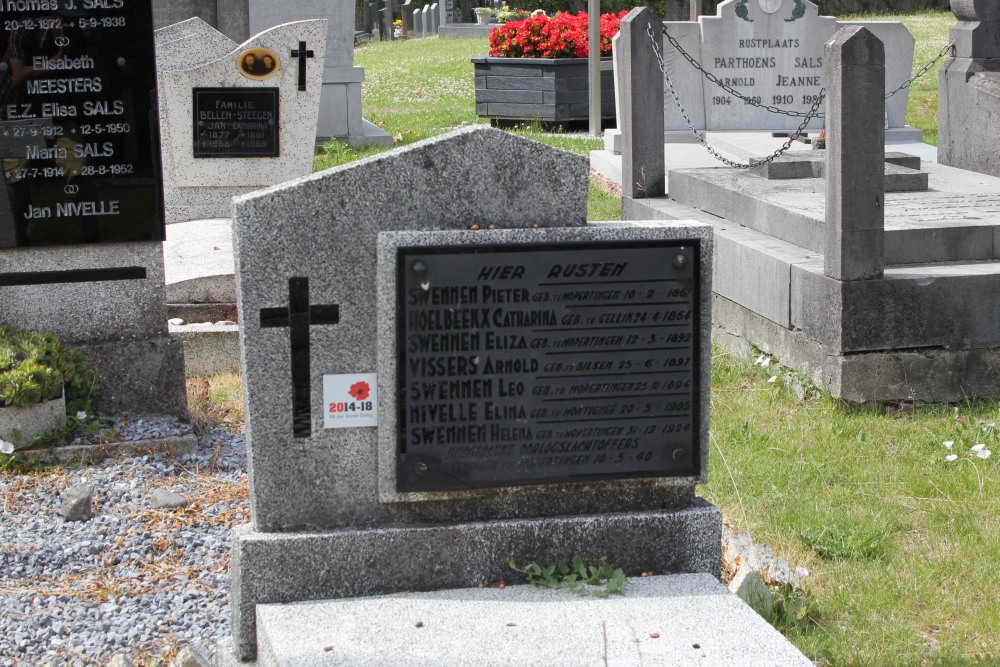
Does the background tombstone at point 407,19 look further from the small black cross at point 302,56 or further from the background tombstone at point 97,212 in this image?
the background tombstone at point 97,212

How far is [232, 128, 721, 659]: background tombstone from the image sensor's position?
303 cm

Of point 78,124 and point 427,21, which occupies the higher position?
point 427,21

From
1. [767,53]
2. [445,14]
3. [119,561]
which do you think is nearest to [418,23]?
[445,14]

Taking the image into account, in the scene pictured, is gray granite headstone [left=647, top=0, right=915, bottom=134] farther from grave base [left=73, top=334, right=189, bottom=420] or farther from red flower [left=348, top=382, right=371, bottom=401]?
red flower [left=348, top=382, right=371, bottom=401]

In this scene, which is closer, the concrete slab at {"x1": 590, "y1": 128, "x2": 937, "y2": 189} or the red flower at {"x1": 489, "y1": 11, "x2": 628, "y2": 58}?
the concrete slab at {"x1": 590, "y1": 128, "x2": 937, "y2": 189}

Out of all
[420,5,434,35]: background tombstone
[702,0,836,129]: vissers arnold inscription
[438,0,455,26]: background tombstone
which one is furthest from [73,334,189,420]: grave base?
[420,5,434,35]: background tombstone

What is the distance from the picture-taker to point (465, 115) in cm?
1758

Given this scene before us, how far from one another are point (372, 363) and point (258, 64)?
193 inches

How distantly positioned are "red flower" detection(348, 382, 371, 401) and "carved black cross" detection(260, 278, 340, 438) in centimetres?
11

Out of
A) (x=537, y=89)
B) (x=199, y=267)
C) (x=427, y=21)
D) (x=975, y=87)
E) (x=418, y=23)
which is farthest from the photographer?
(x=418, y=23)

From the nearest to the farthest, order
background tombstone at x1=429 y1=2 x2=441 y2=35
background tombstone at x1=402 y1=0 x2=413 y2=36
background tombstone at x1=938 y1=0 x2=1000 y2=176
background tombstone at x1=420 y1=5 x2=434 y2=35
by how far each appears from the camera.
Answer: background tombstone at x1=938 y1=0 x2=1000 y2=176 < background tombstone at x1=429 y1=2 x2=441 y2=35 < background tombstone at x1=420 y1=5 x2=434 y2=35 < background tombstone at x1=402 y1=0 x2=413 y2=36

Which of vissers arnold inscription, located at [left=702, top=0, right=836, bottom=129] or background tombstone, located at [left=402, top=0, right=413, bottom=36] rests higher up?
background tombstone, located at [left=402, top=0, right=413, bottom=36]

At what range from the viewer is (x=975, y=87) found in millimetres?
8391

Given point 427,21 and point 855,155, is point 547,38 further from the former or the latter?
point 427,21
